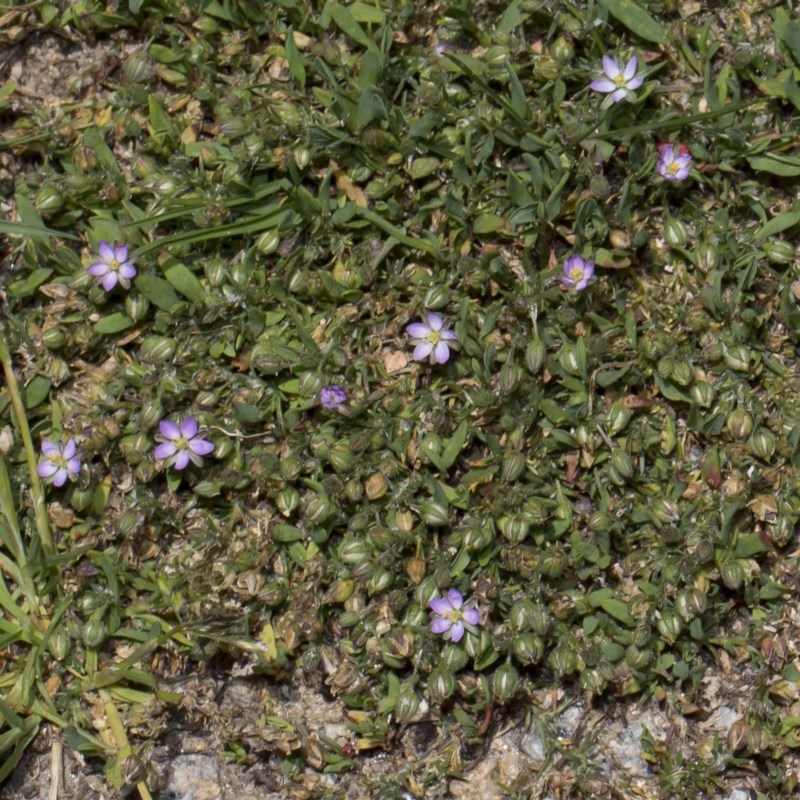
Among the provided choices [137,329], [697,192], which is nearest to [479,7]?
[697,192]

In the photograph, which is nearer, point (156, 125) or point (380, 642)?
point (380, 642)

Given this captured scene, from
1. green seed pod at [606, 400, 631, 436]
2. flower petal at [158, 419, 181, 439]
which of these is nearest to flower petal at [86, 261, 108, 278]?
flower petal at [158, 419, 181, 439]

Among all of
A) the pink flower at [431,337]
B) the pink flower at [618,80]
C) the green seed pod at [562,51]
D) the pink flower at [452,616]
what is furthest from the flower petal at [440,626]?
the green seed pod at [562,51]

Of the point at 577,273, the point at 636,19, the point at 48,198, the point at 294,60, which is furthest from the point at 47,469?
the point at 636,19

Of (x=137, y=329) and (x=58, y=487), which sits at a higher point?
(x=137, y=329)

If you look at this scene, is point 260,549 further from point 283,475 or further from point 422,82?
point 422,82

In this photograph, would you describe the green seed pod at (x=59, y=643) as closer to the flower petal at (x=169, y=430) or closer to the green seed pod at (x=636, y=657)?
the flower petal at (x=169, y=430)

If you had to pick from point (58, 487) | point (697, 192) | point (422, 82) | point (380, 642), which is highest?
point (422, 82)
